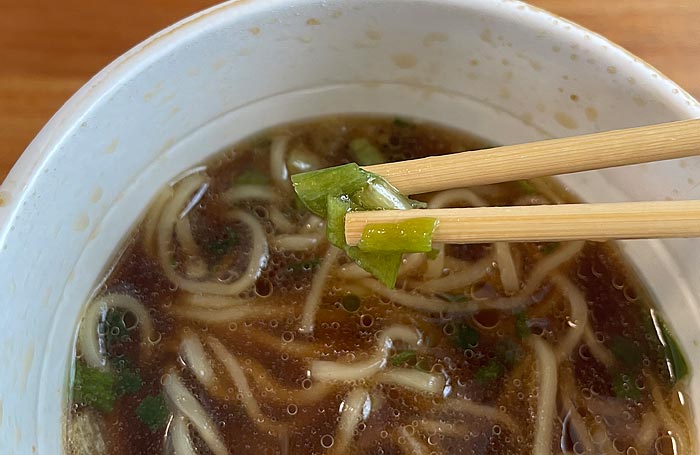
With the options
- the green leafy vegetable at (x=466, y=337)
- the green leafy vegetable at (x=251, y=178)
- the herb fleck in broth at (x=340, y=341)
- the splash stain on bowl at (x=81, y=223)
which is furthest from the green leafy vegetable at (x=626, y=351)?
the splash stain on bowl at (x=81, y=223)

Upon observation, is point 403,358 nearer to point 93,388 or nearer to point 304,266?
point 304,266

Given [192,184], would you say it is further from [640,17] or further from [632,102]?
[640,17]

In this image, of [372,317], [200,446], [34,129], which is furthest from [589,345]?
[34,129]

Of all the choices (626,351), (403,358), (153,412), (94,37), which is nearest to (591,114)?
(626,351)

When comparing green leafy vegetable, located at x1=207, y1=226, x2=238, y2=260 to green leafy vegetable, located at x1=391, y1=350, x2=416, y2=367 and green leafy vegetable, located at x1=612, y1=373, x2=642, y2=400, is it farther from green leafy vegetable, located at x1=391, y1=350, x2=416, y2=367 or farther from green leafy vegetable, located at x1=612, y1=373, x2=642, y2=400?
green leafy vegetable, located at x1=612, y1=373, x2=642, y2=400

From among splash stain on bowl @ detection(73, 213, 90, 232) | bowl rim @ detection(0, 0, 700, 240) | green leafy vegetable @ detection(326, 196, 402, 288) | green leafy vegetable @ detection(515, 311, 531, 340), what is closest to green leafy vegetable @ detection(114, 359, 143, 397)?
splash stain on bowl @ detection(73, 213, 90, 232)

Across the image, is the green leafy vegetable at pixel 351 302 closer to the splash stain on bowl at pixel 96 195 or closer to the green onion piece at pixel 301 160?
the green onion piece at pixel 301 160
